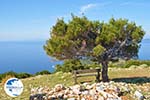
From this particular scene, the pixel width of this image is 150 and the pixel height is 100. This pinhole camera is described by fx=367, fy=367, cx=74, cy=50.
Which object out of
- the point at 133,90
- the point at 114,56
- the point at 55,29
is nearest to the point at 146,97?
the point at 133,90

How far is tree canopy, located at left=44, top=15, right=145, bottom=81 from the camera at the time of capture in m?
20.8

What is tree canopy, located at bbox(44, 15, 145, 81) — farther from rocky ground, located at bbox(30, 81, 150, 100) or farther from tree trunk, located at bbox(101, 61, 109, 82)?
rocky ground, located at bbox(30, 81, 150, 100)

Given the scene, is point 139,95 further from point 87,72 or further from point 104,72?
point 87,72

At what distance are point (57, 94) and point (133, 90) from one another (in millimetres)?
3901

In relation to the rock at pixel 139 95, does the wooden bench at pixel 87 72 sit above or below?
above

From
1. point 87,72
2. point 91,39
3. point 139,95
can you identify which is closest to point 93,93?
point 139,95

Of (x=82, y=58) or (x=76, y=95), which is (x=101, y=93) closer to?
(x=76, y=95)

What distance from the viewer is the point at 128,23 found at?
21.4 metres

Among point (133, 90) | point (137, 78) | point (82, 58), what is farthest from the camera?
point (137, 78)

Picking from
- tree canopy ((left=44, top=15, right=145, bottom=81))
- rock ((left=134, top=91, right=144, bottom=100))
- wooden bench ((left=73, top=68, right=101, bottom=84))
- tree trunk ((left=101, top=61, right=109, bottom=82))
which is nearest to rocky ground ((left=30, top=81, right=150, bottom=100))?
rock ((left=134, top=91, right=144, bottom=100))

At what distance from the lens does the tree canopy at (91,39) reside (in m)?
20.8

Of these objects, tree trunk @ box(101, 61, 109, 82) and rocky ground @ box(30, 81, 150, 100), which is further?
tree trunk @ box(101, 61, 109, 82)

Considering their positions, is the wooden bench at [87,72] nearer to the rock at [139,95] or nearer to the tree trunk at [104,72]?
the tree trunk at [104,72]

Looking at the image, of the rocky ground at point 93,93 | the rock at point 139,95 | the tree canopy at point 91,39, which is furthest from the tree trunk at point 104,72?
the rock at point 139,95
